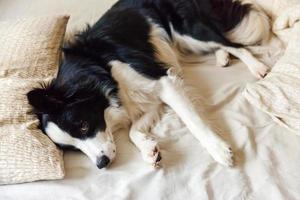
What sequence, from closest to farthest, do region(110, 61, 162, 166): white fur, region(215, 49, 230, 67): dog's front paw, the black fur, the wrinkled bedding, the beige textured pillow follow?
1. the wrinkled bedding
2. the beige textured pillow
3. the black fur
4. region(110, 61, 162, 166): white fur
5. region(215, 49, 230, 67): dog's front paw

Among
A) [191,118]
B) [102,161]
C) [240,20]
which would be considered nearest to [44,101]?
[102,161]

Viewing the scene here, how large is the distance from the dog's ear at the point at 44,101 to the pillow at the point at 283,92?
0.71 m

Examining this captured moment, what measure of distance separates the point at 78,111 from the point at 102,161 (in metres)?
0.21

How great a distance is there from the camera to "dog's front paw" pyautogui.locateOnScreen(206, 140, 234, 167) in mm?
1276

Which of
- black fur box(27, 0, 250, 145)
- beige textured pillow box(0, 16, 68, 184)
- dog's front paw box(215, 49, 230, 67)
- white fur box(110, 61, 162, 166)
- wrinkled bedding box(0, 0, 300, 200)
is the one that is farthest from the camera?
dog's front paw box(215, 49, 230, 67)

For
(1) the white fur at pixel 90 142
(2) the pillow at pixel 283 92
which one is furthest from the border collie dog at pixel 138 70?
(2) the pillow at pixel 283 92

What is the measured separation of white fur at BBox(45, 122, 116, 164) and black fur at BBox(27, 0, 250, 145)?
2 centimetres

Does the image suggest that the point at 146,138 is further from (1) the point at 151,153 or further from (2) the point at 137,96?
(2) the point at 137,96

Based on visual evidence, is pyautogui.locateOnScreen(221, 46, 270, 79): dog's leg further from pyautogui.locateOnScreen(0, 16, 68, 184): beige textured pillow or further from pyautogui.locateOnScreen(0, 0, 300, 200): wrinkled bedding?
pyautogui.locateOnScreen(0, 16, 68, 184): beige textured pillow

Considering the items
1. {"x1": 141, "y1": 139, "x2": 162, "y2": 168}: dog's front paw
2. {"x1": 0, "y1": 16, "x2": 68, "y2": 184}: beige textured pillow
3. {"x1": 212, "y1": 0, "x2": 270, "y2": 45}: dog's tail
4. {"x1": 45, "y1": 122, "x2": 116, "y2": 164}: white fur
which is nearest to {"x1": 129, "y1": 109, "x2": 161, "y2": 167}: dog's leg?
{"x1": 141, "y1": 139, "x2": 162, "y2": 168}: dog's front paw

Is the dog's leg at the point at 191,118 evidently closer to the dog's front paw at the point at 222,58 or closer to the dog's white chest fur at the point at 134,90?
A: the dog's white chest fur at the point at 134,90

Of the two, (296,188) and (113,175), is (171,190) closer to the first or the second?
(113,175)

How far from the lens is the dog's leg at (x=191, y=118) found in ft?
4.27

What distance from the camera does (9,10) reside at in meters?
2.33
